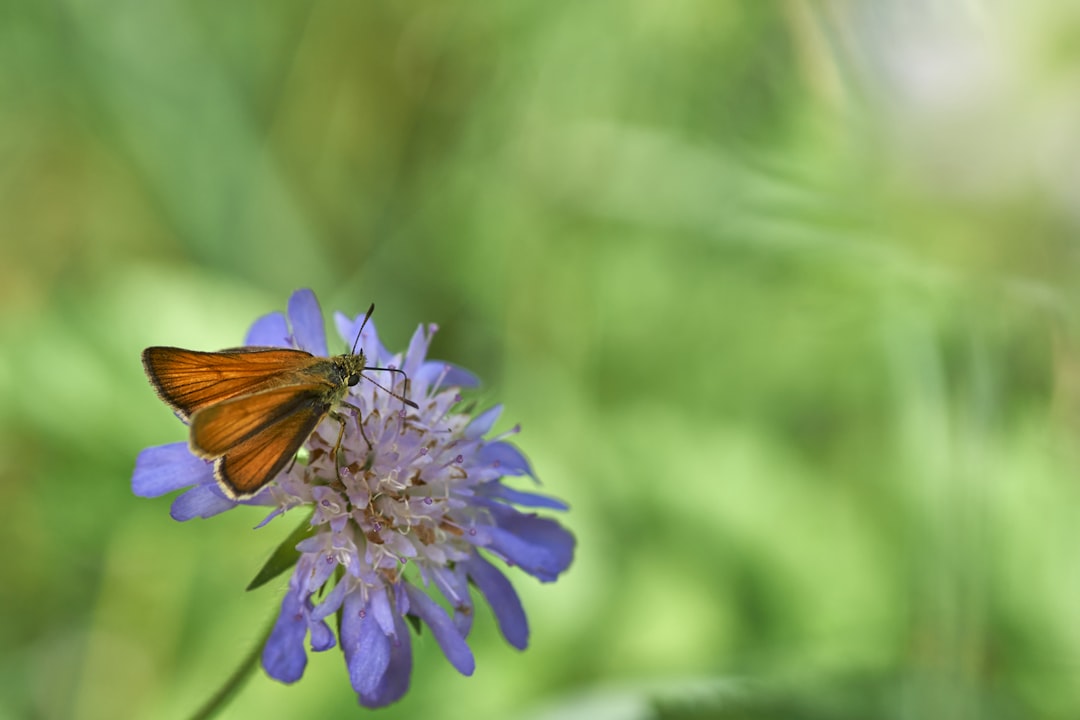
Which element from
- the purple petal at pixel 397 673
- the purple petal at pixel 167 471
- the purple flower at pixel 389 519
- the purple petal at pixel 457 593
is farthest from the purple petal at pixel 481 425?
the purple petal at pixel 167 471

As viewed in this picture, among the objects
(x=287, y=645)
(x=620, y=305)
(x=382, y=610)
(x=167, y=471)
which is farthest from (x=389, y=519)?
(x=620, y=305)

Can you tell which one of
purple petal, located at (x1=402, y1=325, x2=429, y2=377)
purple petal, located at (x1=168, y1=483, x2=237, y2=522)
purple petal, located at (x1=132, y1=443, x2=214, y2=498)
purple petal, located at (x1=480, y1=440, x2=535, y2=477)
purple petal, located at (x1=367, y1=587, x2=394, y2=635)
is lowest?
purple petal, located at (x1=367, y1=587, x2=394, y2=635)

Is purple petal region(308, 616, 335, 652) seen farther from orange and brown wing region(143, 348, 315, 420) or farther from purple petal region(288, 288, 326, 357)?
purple petal region(288, 288, 326, 357)

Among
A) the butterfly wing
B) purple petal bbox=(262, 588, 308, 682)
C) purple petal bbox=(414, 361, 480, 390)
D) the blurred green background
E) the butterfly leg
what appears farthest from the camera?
the blurred green background

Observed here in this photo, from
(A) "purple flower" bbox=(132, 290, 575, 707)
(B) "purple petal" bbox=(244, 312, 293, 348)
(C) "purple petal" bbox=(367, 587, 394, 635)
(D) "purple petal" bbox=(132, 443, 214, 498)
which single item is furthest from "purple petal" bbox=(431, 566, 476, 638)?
(B) "purple petal" bbox=(244, 312, 293, 348)

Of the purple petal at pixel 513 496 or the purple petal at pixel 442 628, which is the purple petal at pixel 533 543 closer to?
the purple petal at pixel 513 496

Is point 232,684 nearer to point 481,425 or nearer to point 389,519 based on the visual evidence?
point 389,519
